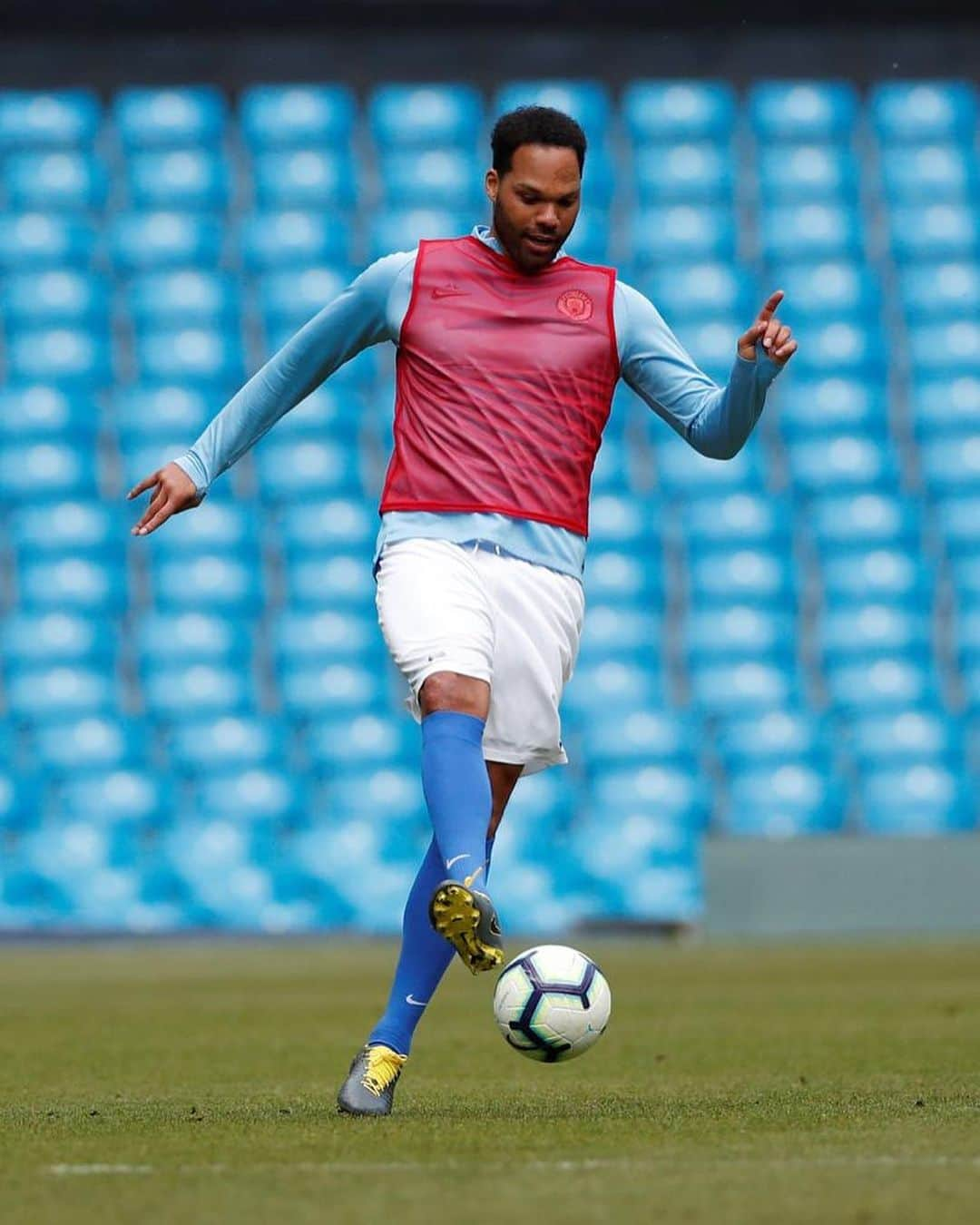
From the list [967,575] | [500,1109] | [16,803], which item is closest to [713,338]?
[967,575]

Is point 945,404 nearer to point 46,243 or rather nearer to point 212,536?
point 212,536

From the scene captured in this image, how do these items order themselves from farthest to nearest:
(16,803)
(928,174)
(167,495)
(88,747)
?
(928,174), (88,747), (16,803), (167,495)

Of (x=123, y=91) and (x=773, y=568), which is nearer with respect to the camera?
(x=773, y=568)

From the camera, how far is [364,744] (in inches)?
603

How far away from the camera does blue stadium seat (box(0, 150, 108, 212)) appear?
17953 mm

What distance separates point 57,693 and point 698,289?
18.2ft

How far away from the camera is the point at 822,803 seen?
15.0 m

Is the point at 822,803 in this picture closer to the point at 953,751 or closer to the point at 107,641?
the point at 953,751

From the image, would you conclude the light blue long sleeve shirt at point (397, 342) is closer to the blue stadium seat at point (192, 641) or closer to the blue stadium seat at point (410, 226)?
the blue stadium seat at point (192, 641)

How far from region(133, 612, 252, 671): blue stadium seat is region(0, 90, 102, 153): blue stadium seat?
170 inches

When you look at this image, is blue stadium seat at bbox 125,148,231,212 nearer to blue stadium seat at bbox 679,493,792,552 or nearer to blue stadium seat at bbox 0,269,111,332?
blue stadium seat at bbox 0,269,111,332

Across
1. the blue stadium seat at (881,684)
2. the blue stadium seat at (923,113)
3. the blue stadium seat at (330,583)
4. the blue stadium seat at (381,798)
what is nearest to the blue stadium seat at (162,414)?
the blue stadium seat at (330,583)

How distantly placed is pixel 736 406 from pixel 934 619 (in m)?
11.6

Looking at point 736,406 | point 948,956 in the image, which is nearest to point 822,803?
point 948,956
